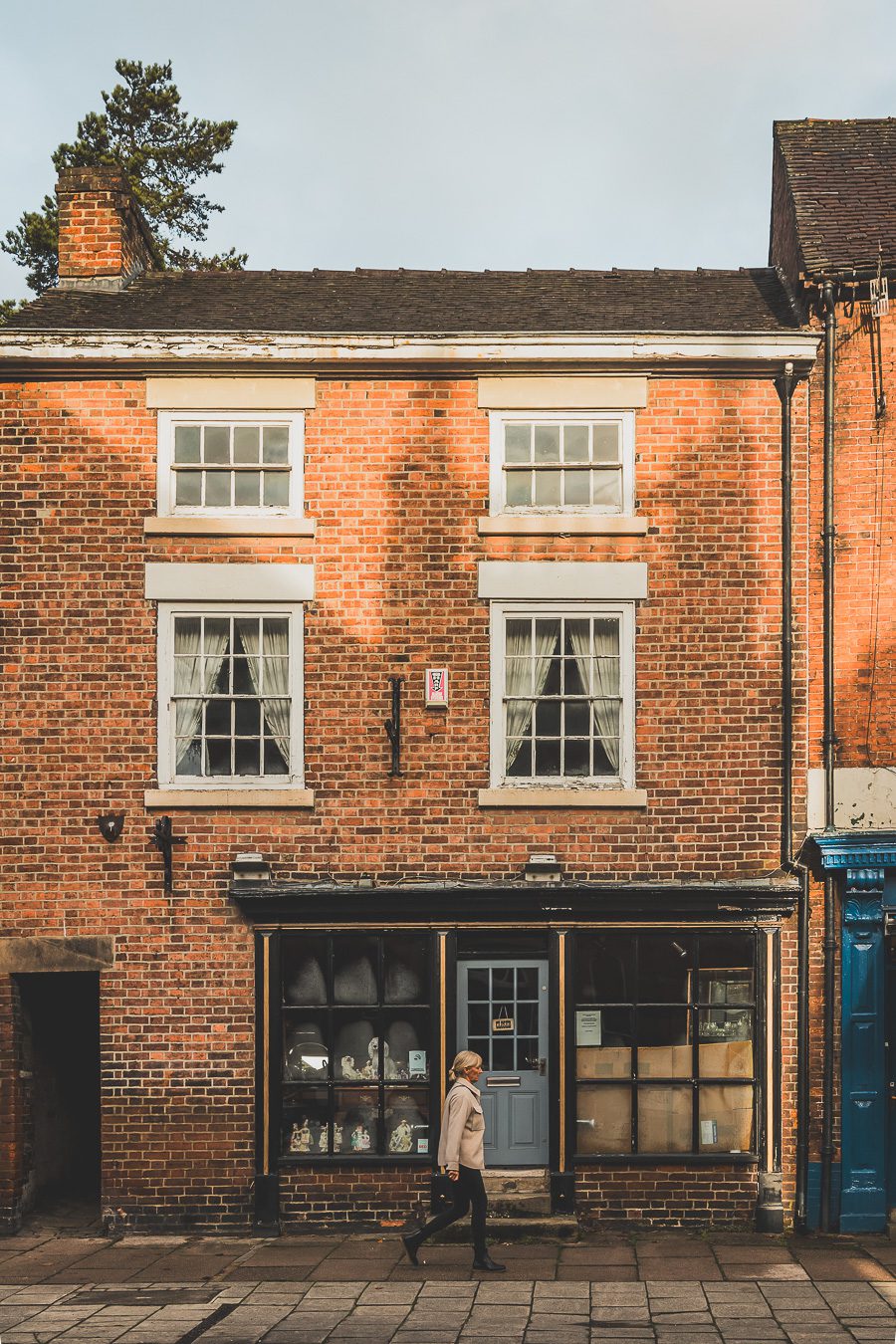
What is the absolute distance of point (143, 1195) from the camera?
11586mm

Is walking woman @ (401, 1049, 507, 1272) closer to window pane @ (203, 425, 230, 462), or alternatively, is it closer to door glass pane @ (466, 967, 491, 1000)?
door glass pane @ (466, 967, 491, 1000)

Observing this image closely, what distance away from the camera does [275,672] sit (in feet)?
39.4

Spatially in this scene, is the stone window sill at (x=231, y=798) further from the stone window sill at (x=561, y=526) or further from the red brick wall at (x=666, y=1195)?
the red brick wall at (x=666, y=1195)

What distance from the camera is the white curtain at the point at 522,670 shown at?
39.3 ft

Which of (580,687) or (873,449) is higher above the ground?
(873,449)

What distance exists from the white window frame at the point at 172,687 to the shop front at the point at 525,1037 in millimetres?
976

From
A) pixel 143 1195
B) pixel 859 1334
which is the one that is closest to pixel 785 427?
pixel 859 1334

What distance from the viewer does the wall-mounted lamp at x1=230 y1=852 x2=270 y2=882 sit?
38.2 feet

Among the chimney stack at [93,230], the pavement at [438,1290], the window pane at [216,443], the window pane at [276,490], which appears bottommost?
the pavement at [438,1290]

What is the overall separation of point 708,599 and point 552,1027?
165 inches

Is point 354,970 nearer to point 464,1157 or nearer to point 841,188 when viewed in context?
point 464,1157

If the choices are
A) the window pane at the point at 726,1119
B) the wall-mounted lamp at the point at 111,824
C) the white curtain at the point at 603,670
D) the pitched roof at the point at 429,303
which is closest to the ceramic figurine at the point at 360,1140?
the window pane at the point at 726,1119

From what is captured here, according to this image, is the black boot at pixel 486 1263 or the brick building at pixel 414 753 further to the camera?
the brick building at pixel 414 753

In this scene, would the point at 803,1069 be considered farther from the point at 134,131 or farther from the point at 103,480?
the point at 134,131
